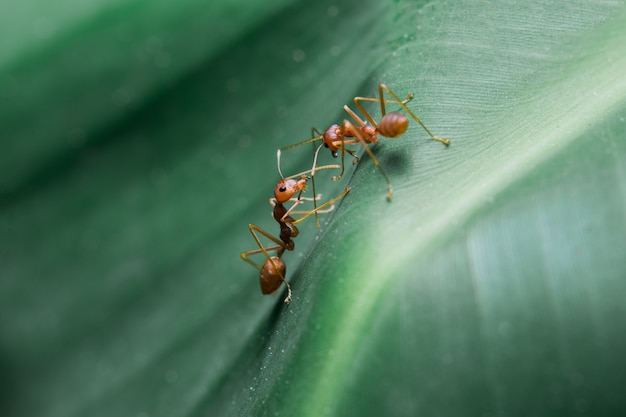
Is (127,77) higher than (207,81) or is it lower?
higher

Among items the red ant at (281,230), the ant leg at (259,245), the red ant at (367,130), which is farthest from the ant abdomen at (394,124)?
the ant leg at (259,245)

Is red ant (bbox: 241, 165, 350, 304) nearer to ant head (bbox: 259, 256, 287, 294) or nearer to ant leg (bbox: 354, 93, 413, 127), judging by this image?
ant head (bbox: 259, 256, 287, 294)

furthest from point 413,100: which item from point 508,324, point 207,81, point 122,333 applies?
point 122,333

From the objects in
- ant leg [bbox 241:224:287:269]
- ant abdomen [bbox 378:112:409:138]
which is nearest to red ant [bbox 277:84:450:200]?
ant abdomen [bbox 378:112:409:138]

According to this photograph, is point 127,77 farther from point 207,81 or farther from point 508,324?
point 508,324

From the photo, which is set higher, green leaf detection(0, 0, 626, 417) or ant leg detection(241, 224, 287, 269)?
green leaf detection(0, 0, 626, 417)

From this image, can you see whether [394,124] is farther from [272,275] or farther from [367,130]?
[272,275]

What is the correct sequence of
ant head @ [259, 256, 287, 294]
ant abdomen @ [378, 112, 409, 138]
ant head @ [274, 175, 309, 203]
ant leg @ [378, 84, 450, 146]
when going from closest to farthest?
ant leg @ [378, 84, 450, 146]
ant abdomen @ [378, 112, 409, 138]
ant head @ [259, 256, 287, 294]
ant head @ [274, 175, 309, 203]
